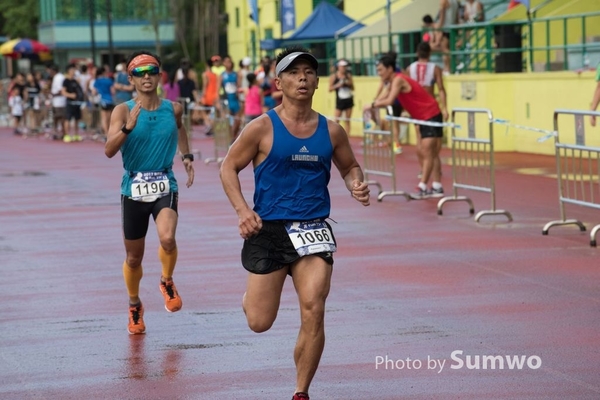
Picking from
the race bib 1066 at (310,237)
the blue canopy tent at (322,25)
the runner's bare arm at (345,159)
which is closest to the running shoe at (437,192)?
the runner's bare arm at (345,159)

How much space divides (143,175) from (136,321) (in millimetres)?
1044

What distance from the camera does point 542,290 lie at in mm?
10406

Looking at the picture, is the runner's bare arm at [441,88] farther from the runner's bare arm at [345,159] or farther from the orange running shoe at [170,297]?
the runner's bare arm at [345,159]

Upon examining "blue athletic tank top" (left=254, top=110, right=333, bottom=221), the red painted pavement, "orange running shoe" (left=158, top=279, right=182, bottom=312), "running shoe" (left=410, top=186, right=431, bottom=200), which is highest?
"blue athletic tank top" (left=254, top=110, right=333, bottom=221)

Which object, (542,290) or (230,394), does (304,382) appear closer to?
(230,394)

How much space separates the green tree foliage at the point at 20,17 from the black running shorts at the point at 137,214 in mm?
70462

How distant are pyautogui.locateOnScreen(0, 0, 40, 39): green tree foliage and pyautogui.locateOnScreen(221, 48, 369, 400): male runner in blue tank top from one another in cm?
7295

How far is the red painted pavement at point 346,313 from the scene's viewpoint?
7555 millimetres

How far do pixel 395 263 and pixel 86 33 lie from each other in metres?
56.2

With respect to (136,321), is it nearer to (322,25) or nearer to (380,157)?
(380,157)

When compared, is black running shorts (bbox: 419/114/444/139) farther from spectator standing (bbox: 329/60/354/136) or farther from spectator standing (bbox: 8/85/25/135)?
spectator standing (bbox: 8/85/25/135)

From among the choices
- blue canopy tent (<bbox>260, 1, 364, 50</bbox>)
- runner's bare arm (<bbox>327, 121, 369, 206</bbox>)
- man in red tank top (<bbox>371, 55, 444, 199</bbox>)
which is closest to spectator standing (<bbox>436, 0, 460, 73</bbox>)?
blue canopy tent (<bbox>260, 1, 364, 50</bbox>)

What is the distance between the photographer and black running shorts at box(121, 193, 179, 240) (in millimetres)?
9406

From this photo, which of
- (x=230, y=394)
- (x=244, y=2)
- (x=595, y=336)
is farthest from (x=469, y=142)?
(x=244, y=2)
